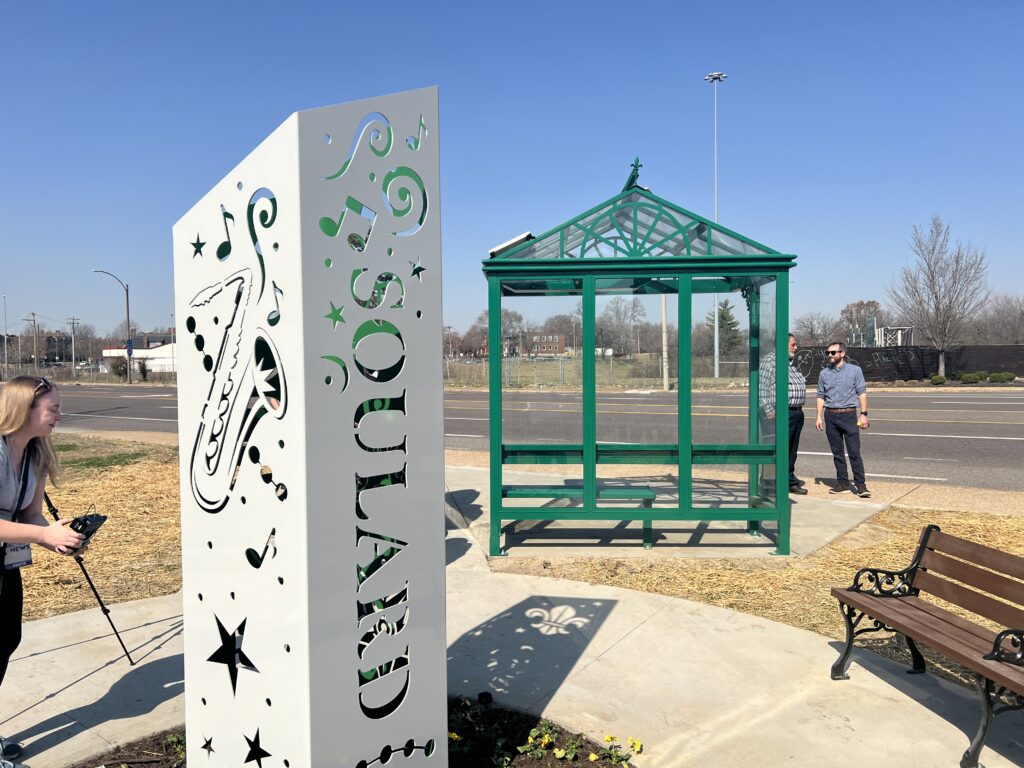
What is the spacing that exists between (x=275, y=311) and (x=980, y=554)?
3552 mm

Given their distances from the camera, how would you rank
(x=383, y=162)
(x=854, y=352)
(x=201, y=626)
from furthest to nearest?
(x=854, y=352)
(x=201, y=626)
(x=383, y=162)

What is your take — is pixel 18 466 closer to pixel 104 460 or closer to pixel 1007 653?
pixel 1007 653

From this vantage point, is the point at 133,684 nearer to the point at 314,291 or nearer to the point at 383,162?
the point at 314,291

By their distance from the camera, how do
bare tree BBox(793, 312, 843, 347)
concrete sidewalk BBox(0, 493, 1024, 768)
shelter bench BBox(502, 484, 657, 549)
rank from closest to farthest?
concrete sidewalk BBox(0, 493, 1024, 768), shelter bench BBox(502, 484, 657, 549), bare tree BBox(793, 312, 843, 347)

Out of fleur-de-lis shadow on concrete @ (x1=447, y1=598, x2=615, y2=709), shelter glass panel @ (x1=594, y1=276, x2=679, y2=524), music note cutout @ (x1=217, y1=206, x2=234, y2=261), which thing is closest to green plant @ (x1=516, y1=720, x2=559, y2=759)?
fleur-de-lis shadow on concrete @ (x1=447, y1=598, x2=615, y2=709)

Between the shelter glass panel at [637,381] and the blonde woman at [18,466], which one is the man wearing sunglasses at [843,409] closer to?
the shelter glass panel at [637,381]

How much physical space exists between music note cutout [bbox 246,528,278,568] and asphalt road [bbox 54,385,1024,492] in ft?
14.4

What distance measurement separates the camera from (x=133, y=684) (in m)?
3.97

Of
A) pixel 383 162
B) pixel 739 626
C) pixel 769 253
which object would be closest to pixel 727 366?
pixel 769 253

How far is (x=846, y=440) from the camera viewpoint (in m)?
8.98

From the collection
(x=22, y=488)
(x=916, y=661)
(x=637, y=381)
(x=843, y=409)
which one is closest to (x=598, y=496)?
(x=637, y=381)

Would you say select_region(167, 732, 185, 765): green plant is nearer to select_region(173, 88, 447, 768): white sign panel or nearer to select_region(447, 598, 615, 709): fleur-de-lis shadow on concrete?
select_region(173, 88, 447, 768): white sign panel

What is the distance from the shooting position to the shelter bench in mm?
6449

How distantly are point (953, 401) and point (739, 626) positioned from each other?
899 inches
